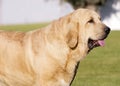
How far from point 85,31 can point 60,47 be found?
19.3 inches

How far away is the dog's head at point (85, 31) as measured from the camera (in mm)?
8328

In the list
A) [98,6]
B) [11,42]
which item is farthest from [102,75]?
[98,6]

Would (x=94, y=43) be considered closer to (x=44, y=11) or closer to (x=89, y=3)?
(x=89, y=3)

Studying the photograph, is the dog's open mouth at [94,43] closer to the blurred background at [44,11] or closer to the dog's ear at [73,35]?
the dog's ear at [73,35]

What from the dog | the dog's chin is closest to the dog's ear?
the dog

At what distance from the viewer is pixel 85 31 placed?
8359 millimetres

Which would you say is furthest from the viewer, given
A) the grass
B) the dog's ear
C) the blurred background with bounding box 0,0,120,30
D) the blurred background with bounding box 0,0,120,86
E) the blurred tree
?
the blurred background with bounding box 0,0,120,30

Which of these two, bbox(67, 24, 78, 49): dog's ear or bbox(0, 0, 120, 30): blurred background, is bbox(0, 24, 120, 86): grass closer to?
bbox(67, 24, 78, 49): dog's ear

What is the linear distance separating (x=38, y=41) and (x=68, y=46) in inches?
20.5

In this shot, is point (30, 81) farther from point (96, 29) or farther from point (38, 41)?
point (96, 29)

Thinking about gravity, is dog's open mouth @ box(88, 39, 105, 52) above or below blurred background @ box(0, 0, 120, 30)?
above

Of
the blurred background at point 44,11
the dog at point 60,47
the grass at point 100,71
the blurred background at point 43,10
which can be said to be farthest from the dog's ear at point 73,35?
the blurred background at point 43,10

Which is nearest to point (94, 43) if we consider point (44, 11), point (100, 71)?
point (100, 71)

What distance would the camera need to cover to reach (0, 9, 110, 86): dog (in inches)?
329
